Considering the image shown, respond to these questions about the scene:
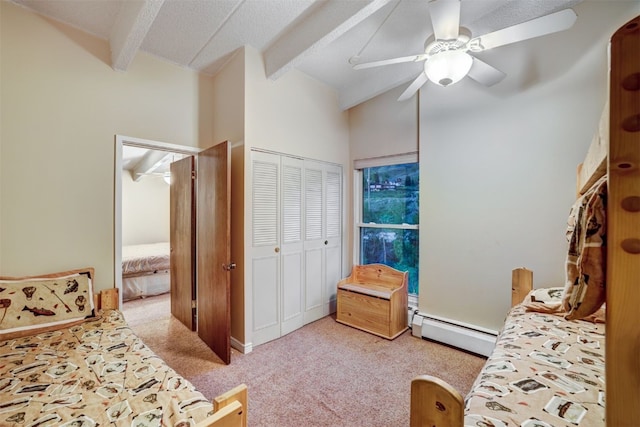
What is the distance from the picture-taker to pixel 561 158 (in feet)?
7.32

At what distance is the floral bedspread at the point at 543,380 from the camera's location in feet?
3.14

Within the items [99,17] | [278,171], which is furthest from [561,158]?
[99,17]

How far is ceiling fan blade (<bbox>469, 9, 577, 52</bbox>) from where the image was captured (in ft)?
4.81

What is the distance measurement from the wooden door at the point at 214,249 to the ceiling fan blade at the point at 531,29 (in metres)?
2.08

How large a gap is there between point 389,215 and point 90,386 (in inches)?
123

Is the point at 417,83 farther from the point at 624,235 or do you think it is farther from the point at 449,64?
the point at 624,235

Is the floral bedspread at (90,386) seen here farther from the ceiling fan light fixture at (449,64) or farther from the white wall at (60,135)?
the ceiling fan light fixture at (449,64)

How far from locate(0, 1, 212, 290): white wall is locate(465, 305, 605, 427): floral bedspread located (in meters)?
2.89

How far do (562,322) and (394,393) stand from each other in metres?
1.20

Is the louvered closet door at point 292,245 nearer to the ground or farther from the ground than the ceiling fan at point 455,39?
nearer to the ground

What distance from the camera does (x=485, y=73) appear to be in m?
2.18

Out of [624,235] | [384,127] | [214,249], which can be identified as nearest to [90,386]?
[214,249]

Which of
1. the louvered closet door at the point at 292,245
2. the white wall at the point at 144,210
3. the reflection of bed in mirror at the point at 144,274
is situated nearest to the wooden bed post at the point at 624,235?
the louvered closet door at the point at 292,245

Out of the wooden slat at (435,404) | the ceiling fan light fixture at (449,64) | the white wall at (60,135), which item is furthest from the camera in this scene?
the white wall at (60,135)
